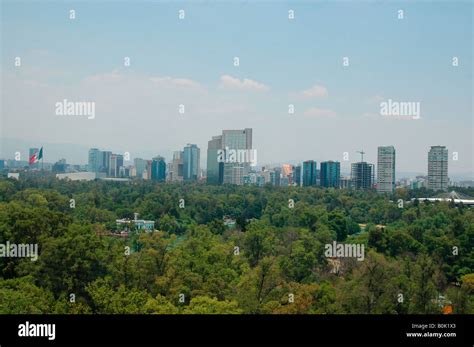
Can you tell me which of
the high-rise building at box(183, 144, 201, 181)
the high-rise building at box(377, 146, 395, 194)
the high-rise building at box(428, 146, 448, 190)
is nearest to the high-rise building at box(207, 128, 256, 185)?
the high-rise building at box(183, 144, 201, 181)

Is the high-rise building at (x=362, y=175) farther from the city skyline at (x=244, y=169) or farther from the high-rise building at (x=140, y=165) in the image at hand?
the high-rise building at (x=140, y=165)

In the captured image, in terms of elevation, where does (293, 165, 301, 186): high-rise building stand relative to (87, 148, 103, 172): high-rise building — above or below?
below

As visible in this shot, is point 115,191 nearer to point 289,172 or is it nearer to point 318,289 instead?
point 289,172

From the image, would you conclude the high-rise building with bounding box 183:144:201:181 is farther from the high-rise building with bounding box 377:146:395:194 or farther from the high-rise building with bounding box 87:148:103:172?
the high-rise building with bounding box 377:146:395:194

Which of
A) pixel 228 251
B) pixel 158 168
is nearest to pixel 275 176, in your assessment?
pixel 228 251

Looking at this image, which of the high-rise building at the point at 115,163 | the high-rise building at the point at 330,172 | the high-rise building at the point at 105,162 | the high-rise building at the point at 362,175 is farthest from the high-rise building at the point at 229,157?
the high-rise building at the point at 362,175
